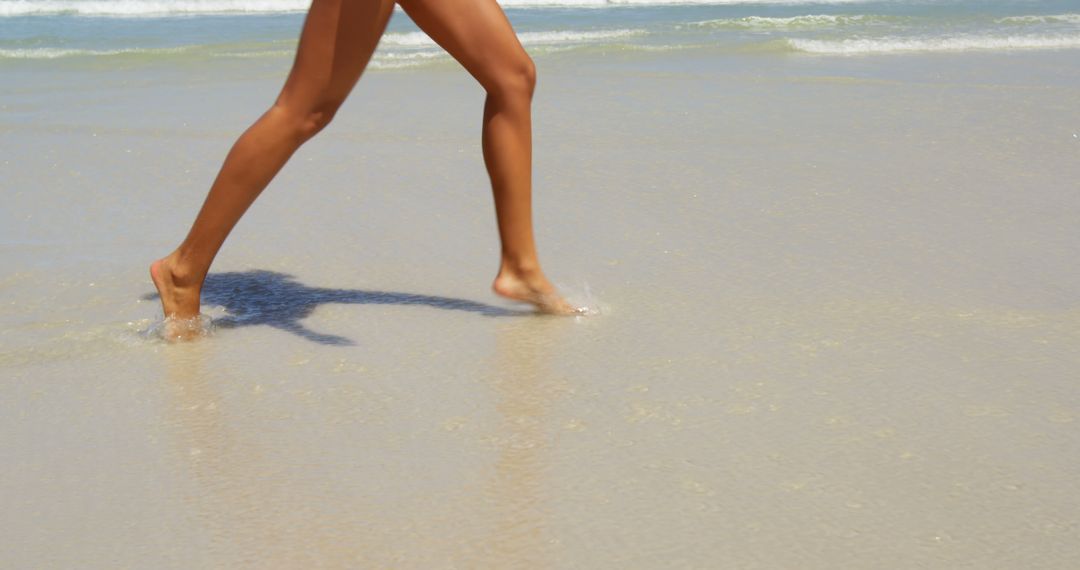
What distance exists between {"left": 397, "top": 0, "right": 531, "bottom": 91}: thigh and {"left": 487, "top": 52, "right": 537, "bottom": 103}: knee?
0.01 meters

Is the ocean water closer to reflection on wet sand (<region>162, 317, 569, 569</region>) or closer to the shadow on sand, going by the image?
the shadow on sand

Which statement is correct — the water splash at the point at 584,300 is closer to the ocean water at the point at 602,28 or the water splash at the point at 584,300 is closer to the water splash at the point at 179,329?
the water splash at the point at 179,329

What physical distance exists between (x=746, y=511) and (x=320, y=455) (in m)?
0.73

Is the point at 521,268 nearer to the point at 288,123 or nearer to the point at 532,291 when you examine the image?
the point at 532,291

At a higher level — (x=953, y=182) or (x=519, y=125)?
(x=519, y=125)

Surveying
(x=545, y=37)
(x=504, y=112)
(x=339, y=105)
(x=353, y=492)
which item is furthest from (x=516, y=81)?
(x=545, y=37)

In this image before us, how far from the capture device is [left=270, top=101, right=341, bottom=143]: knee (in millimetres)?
2863

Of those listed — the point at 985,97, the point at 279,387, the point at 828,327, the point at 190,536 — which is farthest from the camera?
the point at 985,97

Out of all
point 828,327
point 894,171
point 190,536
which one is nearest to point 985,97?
point 894,171

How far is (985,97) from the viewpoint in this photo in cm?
609

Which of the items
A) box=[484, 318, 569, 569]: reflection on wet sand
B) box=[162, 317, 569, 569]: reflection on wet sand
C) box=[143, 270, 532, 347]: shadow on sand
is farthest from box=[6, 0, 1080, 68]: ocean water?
box=[162, 317, 569, 569]: reflection on wet sand

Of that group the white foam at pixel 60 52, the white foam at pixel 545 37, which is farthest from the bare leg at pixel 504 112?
the white foam at pixel 545 37

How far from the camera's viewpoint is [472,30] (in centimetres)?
284

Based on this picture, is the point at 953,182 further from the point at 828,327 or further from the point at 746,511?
the point at 746,511
